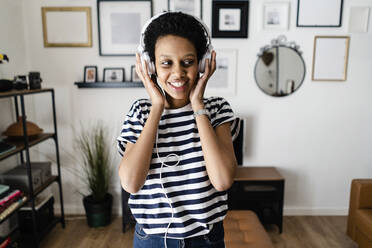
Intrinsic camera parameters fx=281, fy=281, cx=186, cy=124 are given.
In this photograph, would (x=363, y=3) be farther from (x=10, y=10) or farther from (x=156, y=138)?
(x=10, y=10)

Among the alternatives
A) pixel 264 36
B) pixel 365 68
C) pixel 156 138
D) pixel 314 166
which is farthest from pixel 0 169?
pixel 365 68

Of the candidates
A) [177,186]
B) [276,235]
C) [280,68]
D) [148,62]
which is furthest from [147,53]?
[276,235]

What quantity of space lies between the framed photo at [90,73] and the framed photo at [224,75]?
1.07m

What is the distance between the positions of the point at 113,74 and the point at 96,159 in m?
0.80

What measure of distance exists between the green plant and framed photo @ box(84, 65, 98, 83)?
1.42ft

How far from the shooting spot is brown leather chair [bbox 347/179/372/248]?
2070 mm

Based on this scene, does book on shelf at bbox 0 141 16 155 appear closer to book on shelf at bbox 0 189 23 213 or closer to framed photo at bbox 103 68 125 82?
book on shelf at bbox 0 189 23 213

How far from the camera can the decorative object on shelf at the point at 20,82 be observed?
206cm

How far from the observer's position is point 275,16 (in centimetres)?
257

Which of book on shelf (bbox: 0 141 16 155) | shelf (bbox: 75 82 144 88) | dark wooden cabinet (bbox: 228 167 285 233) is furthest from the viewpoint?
shelf (bbox: 75 82 144 88)

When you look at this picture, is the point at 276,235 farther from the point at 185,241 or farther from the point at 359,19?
the point at 359,19

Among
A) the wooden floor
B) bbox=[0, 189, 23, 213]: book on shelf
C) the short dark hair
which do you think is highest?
the short dark hair

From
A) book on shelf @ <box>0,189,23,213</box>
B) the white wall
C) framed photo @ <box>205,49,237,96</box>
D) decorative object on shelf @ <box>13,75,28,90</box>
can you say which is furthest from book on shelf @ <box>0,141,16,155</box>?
framed photo @ <box>205,49,237,96</box>

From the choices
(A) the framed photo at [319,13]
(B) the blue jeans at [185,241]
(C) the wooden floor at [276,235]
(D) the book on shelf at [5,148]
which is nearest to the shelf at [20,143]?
(D) the book on shelf at [5,148]
